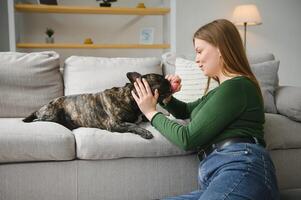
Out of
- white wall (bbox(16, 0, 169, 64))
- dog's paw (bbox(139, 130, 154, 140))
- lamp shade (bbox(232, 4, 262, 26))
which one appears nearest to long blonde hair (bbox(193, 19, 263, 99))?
dog's paw (bbox(139, 130, 154, 140))

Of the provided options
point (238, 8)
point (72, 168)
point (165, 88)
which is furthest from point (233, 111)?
point (238, 8)

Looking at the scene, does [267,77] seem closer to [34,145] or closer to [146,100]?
[146,100]

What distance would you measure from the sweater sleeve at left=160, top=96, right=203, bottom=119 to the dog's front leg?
0.53ft

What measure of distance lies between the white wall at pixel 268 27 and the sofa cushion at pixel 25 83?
2324 millimetres

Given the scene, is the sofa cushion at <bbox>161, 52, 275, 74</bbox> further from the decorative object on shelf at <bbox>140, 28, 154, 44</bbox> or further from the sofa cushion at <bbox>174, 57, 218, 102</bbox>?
the decorative object on shelf at <bbox>140, 28, 154, 44</bbox>

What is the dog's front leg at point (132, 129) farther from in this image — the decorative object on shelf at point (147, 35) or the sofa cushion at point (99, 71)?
the decorative object on shelf at point (147, 35)

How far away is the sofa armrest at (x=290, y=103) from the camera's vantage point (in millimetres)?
2092

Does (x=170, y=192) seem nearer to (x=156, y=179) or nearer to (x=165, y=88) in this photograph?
(x=156, y=179)

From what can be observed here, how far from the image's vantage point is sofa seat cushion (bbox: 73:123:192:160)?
1.71 m

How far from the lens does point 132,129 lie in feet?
5.98

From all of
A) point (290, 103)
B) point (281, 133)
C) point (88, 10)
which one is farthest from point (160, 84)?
point (88, 10)

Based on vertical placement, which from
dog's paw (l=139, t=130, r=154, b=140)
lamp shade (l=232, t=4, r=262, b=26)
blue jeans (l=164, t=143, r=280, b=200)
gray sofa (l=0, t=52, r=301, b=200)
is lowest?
gray sofa (l=0, t=52, r=301, b=200)

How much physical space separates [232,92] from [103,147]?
0.74 meters

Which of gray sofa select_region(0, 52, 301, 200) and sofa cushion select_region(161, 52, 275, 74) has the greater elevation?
sofa cushion select_region(161, 52, 275, 74)
